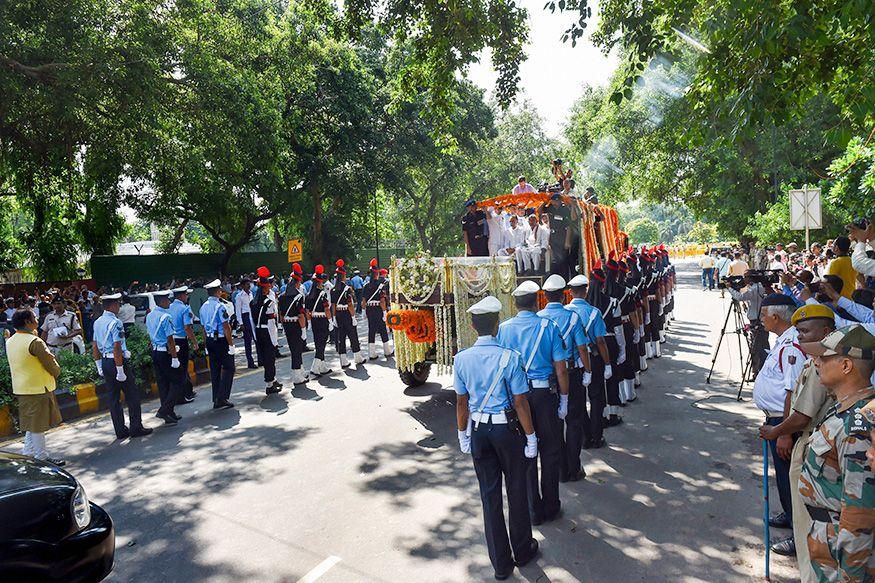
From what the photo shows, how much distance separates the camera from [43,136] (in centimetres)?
1383

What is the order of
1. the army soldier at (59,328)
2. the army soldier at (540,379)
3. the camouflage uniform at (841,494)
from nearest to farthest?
the camouflage uniform at (841,494), the army soldier at (540,379), the army soldier at (59,328)

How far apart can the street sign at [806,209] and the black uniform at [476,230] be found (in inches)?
245

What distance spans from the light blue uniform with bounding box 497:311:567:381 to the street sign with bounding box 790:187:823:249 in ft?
29.9

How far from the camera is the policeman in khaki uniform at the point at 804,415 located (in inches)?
121

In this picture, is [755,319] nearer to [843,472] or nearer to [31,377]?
[843,472]

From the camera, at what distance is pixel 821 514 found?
9.07ft

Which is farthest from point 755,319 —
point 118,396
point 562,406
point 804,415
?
point 118,396

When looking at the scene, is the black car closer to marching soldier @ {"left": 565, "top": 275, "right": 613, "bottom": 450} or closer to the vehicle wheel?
marching soldier @ {"left": 565, "top": 275, "right": 613, "bottom": 450}

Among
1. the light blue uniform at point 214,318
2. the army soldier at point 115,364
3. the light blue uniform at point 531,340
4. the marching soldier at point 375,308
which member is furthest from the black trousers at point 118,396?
the light blue uniform at point 531,340

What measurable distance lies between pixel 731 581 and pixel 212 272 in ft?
89.8

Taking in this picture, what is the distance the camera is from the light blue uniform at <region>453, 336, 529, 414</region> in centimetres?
395

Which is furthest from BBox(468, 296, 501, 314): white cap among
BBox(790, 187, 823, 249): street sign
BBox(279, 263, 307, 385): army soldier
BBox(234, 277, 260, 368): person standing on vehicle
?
BBox(790, 187, 823, 249): street sign

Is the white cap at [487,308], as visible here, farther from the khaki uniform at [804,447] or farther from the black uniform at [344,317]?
the black uniform at [344,317]

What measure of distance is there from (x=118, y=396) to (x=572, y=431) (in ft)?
19.5
